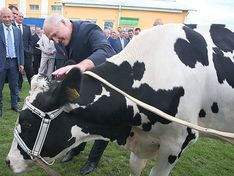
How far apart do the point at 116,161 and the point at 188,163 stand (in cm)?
108

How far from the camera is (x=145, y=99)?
304 cm

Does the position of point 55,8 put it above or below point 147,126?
below

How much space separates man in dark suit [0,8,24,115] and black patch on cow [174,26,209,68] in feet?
15.6

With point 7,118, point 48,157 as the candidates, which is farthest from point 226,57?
point 7,118

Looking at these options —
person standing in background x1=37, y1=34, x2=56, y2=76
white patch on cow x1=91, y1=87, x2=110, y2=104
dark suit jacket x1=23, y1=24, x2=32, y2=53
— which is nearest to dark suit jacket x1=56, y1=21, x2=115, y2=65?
white patch on cow x1=91, y1=87, x2=110, y2=104

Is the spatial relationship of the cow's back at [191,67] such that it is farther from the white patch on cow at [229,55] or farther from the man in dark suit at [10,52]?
the man in dark suit at [10,52]

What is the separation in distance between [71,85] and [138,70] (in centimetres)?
71

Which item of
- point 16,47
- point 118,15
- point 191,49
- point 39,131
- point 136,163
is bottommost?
point 118,15

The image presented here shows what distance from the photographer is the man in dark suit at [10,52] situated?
23.4 ft

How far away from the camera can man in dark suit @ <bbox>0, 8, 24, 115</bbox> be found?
7137 millimetres

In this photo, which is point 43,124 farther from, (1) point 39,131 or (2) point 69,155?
(2) point 69,155

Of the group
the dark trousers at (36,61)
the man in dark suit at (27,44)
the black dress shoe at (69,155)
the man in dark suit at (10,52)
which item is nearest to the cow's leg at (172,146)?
the black dress shoe at (69,155)

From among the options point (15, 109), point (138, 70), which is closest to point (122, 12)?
Answer: point (15, 109)

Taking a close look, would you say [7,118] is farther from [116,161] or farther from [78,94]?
[78,94]
